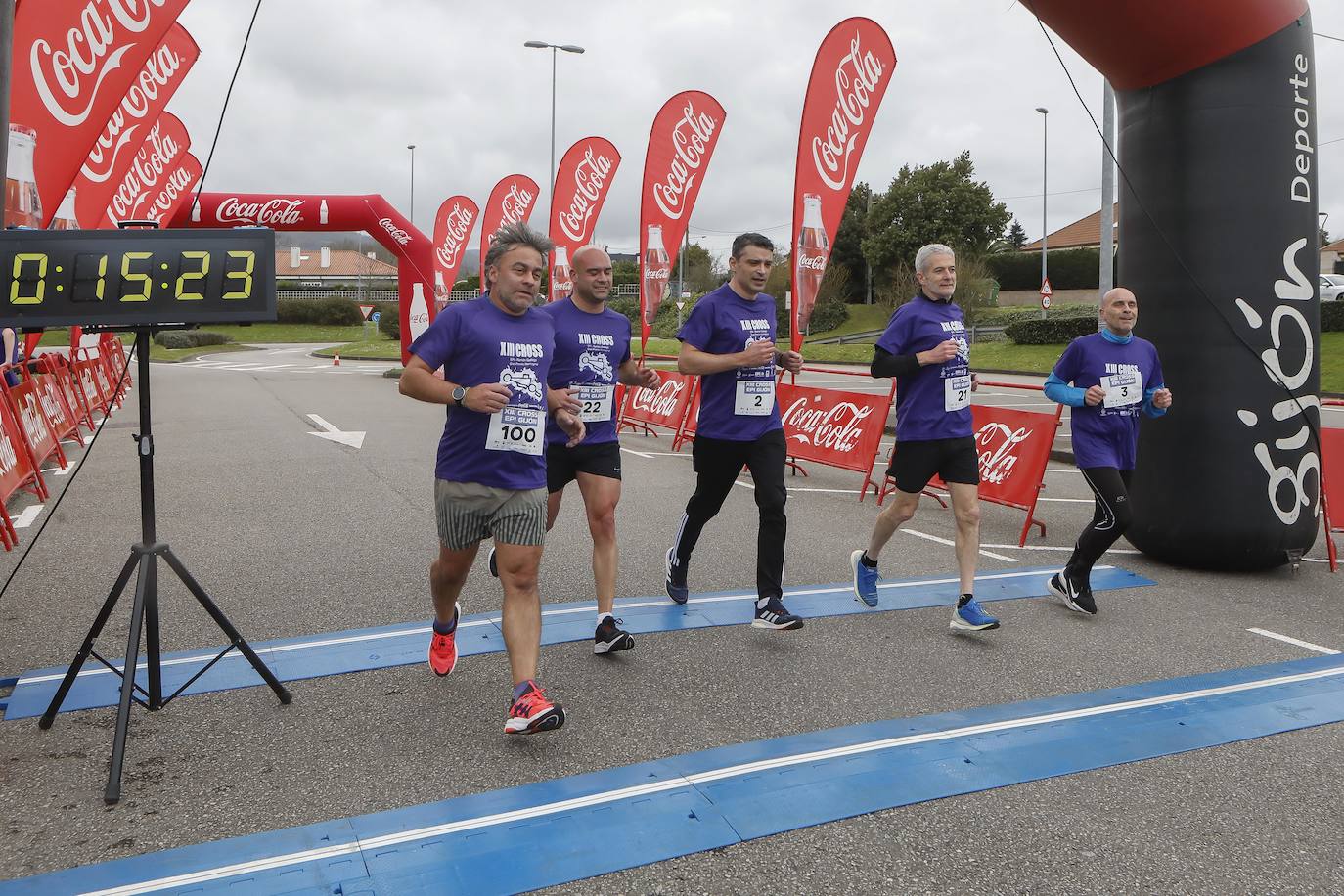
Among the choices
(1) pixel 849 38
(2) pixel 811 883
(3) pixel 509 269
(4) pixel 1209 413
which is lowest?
(2) pixel 811 883

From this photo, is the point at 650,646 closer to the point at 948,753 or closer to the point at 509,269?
the point at 948,753

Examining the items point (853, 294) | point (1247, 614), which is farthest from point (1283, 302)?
point (853, 294)

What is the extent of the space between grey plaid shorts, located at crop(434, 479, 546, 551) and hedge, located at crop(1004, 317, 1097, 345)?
2999cm

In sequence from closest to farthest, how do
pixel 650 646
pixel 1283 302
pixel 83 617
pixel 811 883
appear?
1. pixel 811 883
2. pixel 650 646
3. pixel 83 617
4. pixel 1283 302

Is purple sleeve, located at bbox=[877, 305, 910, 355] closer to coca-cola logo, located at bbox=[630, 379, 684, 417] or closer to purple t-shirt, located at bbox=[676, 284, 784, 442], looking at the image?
purple t-shirt, located at bbox=[676, 284, 784, 442]

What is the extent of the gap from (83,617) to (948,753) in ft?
14.3

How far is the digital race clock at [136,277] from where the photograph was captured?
3402 millimetres

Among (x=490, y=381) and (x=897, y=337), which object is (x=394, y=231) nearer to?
(x=897, y=337)

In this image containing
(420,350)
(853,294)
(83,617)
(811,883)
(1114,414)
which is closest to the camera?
(811,883)

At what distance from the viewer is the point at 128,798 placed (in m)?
3.26

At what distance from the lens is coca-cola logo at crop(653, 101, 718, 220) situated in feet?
46.5

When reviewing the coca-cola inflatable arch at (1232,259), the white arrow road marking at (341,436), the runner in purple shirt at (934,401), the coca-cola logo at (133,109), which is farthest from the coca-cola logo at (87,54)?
the white arrow road marking at (341,436)

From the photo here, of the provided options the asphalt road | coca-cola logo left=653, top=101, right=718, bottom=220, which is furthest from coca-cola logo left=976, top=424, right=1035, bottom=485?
coca-cola logo left=653, top=101, right=718, bottom=220

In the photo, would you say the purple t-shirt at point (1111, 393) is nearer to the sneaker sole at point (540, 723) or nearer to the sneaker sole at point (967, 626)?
the sneaker sole at point (967, 626)
